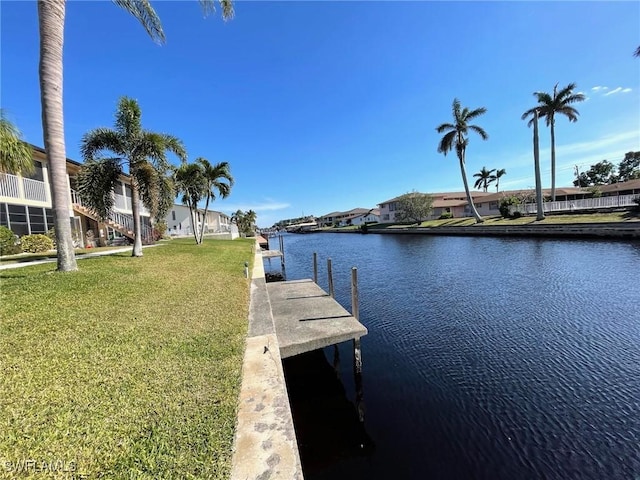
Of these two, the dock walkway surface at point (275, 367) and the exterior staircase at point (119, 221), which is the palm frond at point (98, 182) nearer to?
the exterior staircase at point (119, 221)

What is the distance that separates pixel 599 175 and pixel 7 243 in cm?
9971

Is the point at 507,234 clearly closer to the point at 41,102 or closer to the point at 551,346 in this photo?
the point at 551,346

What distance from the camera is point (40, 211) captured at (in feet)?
55.7

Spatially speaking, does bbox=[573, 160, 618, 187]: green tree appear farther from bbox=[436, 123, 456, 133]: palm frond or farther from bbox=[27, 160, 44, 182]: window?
bbox=[27, 160, 44, 182]: window

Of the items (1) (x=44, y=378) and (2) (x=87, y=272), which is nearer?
(1) (x=44, y=378)

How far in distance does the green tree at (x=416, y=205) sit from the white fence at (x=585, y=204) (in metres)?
17.5

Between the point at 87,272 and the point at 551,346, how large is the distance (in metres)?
14.0

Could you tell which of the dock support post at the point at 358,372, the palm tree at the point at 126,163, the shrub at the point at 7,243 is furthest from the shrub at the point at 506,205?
the shrub at the point at 7,243

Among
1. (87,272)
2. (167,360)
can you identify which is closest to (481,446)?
(167,360)

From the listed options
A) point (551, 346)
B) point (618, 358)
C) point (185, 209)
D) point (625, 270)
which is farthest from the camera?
point (185, 209)

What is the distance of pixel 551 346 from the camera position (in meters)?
8.09

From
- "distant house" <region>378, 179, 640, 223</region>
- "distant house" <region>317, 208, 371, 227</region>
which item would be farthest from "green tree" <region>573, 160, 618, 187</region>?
"distant house" <region>317, 208, 371, 227</region>

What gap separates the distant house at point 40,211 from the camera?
14.7m

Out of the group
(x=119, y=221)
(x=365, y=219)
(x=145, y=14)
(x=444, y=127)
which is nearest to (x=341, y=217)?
(x=365, y=219)
